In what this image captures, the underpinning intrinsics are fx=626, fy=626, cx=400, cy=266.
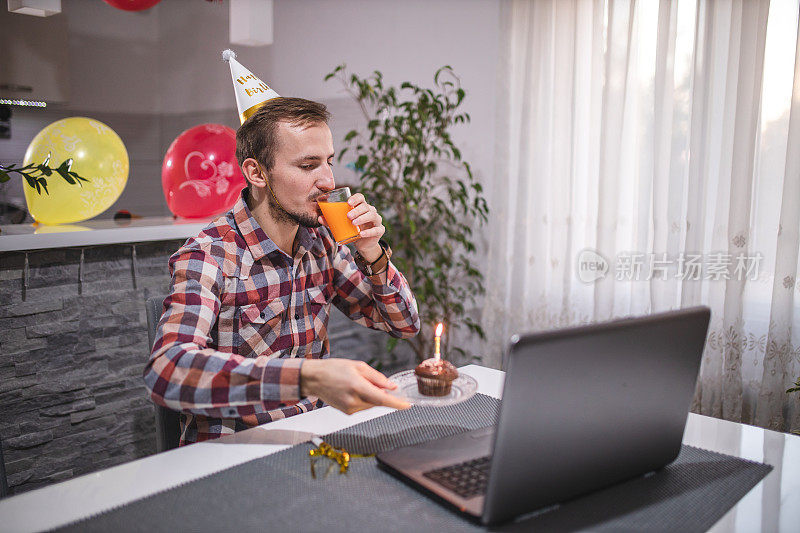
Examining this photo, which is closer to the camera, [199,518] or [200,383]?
[199,518]

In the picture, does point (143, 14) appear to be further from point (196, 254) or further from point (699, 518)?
point (699, 518)

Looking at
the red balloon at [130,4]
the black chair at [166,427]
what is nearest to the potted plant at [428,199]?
the red balloon at [130,4]

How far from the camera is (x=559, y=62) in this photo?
9.46ft

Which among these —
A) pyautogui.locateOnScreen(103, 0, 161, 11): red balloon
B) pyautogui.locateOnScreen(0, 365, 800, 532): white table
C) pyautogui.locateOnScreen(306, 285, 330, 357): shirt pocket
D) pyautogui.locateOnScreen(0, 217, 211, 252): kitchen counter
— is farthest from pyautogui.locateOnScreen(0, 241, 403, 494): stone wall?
pyautogui.locateOnScreen(0, 365, 800, 532): white table

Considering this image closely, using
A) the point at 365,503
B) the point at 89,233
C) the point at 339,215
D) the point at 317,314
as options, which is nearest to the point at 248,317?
the point at 317,314

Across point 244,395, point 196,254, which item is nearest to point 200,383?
point 244,395

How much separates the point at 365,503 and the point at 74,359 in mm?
1656

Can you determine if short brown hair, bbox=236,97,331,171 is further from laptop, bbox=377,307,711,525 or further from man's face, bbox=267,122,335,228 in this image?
laptop, bbox=377,307,711,525

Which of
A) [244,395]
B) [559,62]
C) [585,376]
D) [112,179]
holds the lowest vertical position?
[244,395]

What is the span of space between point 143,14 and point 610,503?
4.75 metres

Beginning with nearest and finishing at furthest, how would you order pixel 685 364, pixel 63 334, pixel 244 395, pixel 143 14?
pixel 685 364 → pixel 244 395 → pixel 63 334 → pixel 143 14

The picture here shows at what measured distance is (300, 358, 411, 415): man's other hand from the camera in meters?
0.92

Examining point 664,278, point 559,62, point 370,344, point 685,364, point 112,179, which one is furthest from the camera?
point 370,344

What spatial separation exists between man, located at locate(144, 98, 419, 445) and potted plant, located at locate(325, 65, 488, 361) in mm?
1358
